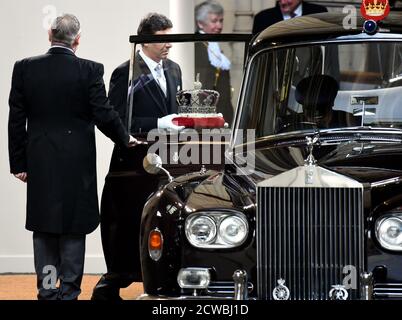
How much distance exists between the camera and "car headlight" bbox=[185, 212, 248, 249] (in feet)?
19.8

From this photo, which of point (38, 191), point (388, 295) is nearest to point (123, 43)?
point (38, 191)

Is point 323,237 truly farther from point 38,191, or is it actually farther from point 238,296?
point 38,191

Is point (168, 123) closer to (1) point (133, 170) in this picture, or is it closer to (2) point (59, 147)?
(1) point (133, 170)

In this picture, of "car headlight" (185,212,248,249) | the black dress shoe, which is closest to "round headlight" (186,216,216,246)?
"car headlight" (185,212,248,249)

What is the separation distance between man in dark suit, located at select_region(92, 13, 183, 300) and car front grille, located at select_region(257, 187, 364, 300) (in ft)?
6.51

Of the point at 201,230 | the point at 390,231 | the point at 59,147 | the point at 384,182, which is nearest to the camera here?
the point at 390,231

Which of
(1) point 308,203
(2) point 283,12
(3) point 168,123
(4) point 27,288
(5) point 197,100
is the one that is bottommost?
(4) point 27,288

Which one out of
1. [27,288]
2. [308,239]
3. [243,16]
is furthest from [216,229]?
[243,16]

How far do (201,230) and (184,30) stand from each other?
5109 mm

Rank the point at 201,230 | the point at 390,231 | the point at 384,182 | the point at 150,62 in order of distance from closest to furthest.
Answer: the point at 390,231
the point at 384,182
the point at 201,230
the point at 150,62

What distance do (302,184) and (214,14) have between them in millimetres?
5964

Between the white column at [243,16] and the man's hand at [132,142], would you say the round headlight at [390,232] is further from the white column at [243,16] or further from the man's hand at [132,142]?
the white column at [243,16]

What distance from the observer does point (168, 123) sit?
8.08m

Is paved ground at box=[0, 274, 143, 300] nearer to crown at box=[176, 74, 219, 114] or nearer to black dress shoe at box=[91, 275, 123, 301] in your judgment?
black dress shoe at box=[91, 275, 123, 301]
